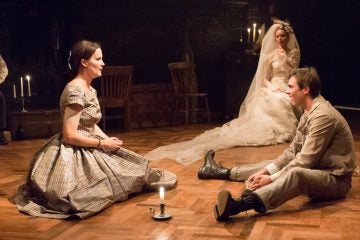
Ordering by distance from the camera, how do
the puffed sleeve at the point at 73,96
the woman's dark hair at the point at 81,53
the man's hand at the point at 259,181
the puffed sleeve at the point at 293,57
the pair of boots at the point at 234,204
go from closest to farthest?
the pair of boots at the point at 234,204, the man's hand at the point at 259,181, the puffed sleeve at the point at 73,96, the woman's dark hair at the point at 81,53, the puffed sleeve at the point at 293,57

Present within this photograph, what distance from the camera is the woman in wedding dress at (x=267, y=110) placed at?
212 inches

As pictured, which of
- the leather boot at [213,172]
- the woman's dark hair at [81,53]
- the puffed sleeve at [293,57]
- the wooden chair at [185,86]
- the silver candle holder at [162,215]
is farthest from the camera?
the wooden chair at [185,86]

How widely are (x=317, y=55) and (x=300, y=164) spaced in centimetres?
567

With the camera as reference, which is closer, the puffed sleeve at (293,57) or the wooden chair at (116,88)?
the puffed sleeve at (293,57)

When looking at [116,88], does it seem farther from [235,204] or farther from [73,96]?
[235,204]

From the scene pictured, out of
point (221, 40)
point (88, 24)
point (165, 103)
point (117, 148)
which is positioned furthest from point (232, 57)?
point (117, 148)

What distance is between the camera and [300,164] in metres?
3.14

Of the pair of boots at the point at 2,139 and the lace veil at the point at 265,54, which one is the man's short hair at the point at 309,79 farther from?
the pair of boots at the point at 2,139

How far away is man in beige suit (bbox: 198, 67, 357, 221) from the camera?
116 inches

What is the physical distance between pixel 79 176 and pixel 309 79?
1542mm

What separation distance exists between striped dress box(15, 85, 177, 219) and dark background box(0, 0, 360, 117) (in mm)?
3485

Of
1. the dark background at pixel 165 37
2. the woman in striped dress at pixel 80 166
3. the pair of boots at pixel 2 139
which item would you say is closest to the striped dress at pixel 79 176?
the woman in striped dress at pixel 80 166

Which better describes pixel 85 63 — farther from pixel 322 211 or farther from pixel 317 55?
pixel 317 55

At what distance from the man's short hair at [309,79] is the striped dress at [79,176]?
1.17 meters
